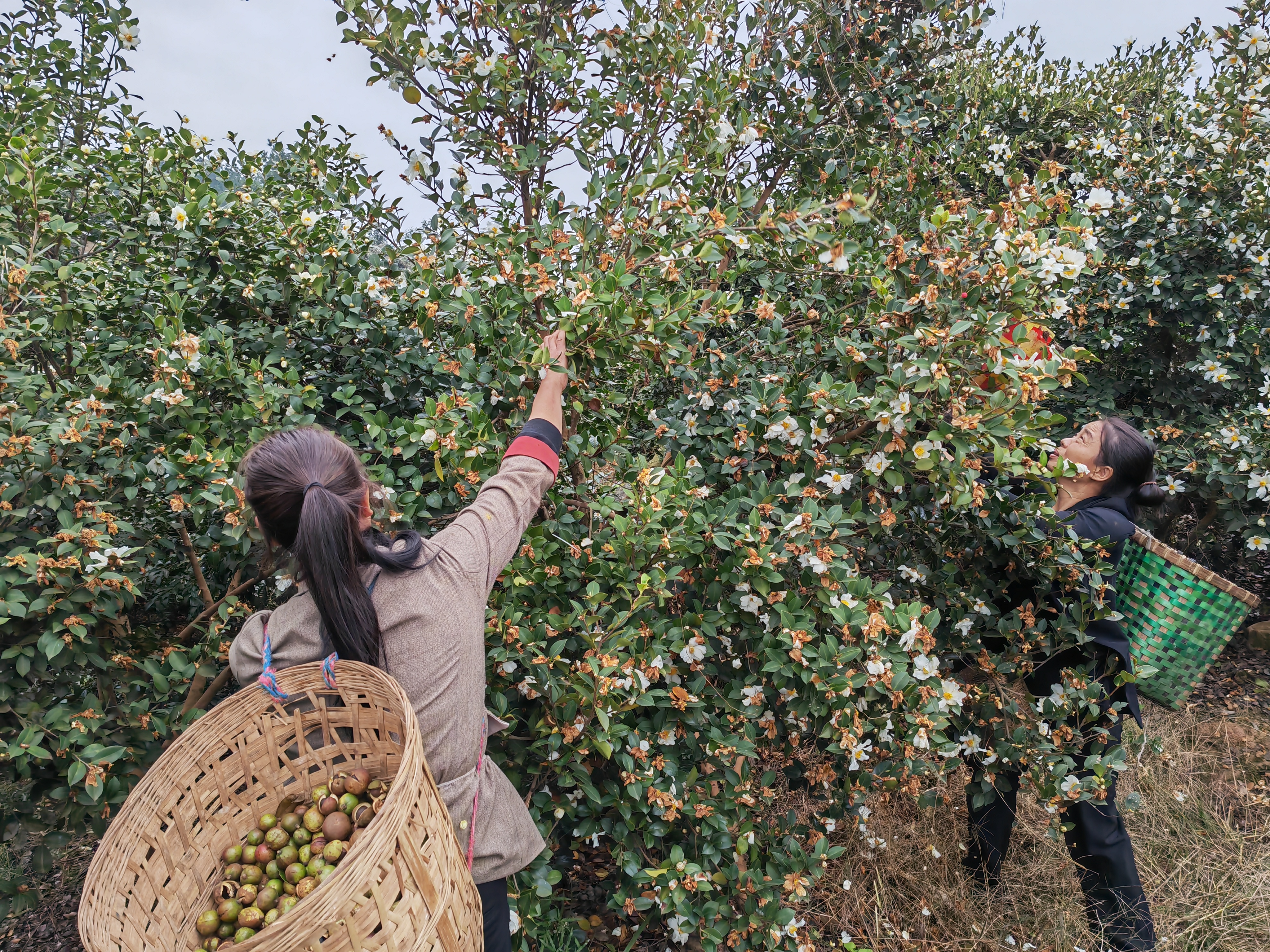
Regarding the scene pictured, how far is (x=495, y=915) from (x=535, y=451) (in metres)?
0.94

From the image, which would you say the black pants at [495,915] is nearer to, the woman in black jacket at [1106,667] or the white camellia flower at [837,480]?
the white camellia flower at [837,480]

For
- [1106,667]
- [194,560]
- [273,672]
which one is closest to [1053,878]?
[1106,667]

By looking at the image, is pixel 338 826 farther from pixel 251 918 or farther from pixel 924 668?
pixel 924 668

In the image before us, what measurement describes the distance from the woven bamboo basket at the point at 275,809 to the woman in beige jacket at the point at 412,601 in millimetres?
67

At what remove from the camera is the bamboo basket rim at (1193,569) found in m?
2.15

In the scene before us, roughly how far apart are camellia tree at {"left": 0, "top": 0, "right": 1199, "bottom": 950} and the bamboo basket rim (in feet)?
1.43

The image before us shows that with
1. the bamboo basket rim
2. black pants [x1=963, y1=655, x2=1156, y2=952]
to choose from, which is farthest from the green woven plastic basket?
black pants [x1=963, y1=655, x2=1156, y2=952]

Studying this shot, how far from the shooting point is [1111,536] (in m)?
2.15

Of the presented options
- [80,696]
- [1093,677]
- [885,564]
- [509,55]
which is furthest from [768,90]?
[80,696]

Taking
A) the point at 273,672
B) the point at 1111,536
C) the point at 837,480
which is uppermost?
the point at 1111,536

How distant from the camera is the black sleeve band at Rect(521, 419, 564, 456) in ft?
4.96

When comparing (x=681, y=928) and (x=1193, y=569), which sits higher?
(x=1193, y=569)

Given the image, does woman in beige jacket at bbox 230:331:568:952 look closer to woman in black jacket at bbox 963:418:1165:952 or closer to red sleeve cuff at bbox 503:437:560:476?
red sleeve cuff at bbox 503:437:560:476

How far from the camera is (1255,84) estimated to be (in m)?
3.28
